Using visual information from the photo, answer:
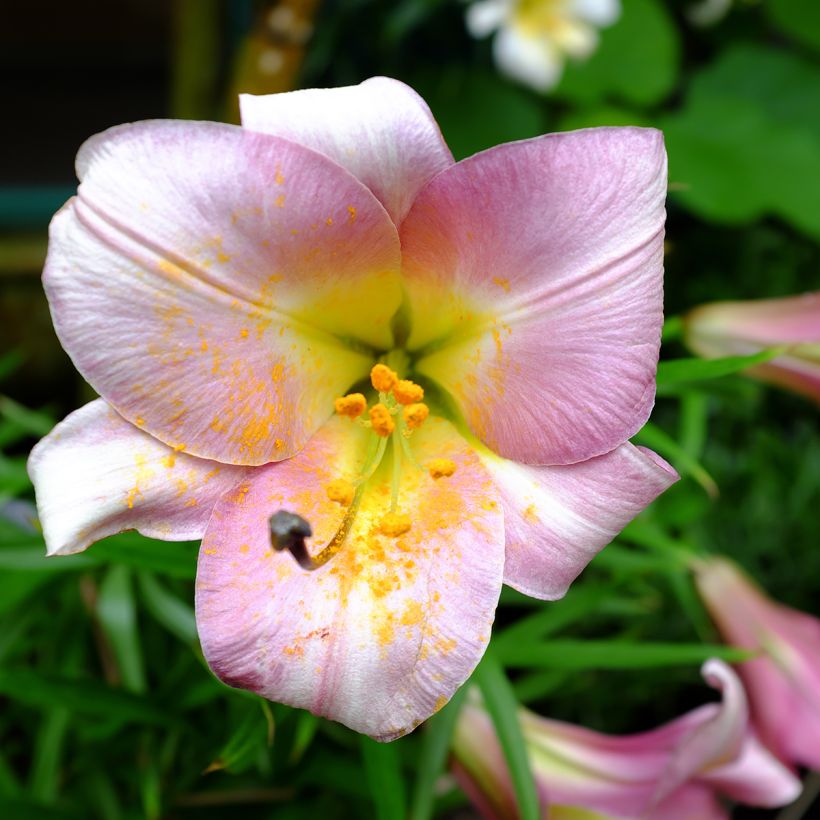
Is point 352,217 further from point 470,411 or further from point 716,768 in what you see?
point 716,768

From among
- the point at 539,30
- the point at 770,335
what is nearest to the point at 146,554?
the point at 770,335

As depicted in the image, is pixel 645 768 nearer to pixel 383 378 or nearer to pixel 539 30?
pixel 383 378

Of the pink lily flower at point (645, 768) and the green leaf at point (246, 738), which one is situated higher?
the green leaf at point (246, 738)

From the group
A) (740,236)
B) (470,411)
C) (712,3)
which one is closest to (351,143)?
(470,411)

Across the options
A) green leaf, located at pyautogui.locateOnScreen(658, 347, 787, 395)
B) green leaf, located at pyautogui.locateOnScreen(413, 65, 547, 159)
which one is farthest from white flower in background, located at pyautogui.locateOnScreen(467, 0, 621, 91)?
green leaf, located at pyautogui.locateOnScreen(658, 347, 787, 395)

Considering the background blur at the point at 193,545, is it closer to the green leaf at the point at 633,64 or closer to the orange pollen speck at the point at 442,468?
the green leaf at the point at 633,64

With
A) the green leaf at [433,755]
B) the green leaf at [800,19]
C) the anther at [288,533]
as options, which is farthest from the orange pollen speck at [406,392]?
the green leaf at [800,19]

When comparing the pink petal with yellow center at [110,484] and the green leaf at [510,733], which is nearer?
the pink petal with yellow center at [110,484]

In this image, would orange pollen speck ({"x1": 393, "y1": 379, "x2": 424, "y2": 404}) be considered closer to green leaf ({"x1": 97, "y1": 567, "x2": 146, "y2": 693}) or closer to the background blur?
the background blur

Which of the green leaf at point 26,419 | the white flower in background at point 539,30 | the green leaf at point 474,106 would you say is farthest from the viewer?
the green leaf at point 474,106

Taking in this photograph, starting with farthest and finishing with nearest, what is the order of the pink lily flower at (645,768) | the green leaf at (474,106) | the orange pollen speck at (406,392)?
the green leaf at (474,106) < the pink lily flower at (645,768) < the orange pollen speck at (406,392)
